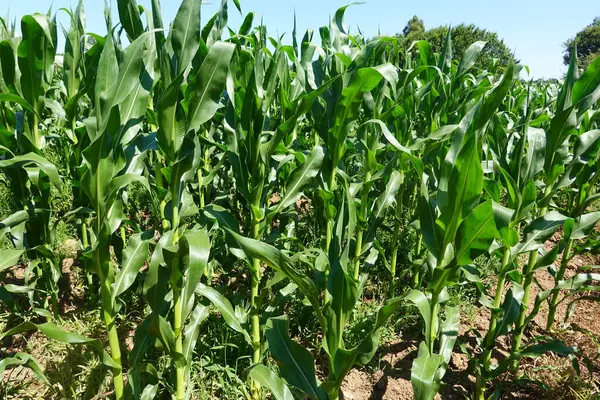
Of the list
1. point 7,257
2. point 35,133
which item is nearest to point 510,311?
point 7,257

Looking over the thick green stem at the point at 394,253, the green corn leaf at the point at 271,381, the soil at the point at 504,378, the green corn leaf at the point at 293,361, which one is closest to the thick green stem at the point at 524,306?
the soil at the point at 504,378

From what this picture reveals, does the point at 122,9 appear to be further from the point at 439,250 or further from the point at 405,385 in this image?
the point at 405,385

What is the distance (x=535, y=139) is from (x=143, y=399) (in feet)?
8.37

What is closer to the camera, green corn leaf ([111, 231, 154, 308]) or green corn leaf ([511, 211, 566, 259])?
green corn leaf ([111, 231, 154, 308])

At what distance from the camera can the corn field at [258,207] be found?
5.46 ft

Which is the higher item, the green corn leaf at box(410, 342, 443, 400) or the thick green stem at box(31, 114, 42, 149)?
the thick green stem at box(31, 114, 42, 149)

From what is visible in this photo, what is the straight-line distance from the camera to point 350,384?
268 centimetres

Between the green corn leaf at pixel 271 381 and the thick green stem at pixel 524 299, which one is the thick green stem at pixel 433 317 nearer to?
the green corn leaf at pixel 271 381

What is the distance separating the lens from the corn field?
167 centimetres

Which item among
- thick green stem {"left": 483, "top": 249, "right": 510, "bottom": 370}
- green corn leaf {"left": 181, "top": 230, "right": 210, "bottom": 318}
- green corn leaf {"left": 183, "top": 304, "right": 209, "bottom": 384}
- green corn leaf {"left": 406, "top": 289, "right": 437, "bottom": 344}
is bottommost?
green corn leaf {"left": 183, "top": 304, "right": 209, "bottom": 384}

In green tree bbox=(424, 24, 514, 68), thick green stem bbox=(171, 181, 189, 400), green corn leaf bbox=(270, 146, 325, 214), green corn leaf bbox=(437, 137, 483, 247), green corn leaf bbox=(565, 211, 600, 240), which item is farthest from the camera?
green tree bbox=(424, 24, 514, 68)

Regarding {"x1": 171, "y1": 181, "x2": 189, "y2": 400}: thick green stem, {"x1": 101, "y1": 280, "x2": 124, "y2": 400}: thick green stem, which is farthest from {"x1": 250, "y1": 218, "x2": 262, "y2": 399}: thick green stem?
{"x1": 101, "y1": 280, "x2": 124, "y2": 400}: thick green stem

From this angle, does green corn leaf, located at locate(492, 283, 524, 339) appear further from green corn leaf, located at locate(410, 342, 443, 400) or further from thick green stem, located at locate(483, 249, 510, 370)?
green corn leaf, located at locate(410, 342, 443, 400)

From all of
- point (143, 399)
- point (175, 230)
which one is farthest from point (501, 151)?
point (143, 399)
